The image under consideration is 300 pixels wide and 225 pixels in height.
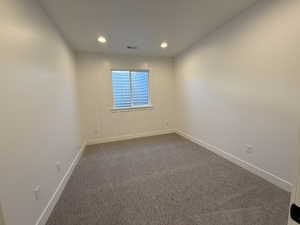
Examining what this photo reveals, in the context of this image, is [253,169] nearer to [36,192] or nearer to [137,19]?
[36,192]

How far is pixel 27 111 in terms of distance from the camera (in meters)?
1.47

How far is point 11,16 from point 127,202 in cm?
226

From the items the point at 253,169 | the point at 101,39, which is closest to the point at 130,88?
the point at 101,39

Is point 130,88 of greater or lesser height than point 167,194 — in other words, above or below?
above

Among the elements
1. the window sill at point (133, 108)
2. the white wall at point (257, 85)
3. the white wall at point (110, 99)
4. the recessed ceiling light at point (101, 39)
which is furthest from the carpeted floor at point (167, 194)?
the recessed ceiling light at point (101, 39)

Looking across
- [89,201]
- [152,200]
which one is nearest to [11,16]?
[89,201]

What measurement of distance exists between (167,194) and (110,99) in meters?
2.91

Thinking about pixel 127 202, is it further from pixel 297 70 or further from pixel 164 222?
pixel 297 70

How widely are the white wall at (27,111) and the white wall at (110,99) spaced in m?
1.68

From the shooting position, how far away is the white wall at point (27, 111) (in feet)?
3.88

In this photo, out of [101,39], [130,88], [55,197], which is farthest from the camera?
[130,88]

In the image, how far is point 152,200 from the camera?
191cm

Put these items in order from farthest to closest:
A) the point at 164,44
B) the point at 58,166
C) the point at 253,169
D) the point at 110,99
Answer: the point at 110,99 < the point at 164,44 < the point at 253,169 < the point at 58,166

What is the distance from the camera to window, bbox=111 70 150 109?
14.0ft
